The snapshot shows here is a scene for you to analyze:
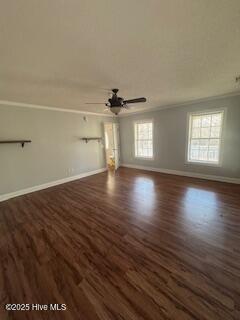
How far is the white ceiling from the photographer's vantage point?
119 centimetres

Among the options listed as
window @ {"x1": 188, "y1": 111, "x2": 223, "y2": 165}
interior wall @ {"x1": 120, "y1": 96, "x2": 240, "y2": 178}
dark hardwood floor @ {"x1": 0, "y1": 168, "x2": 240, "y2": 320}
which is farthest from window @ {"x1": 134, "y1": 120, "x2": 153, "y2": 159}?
dark hardwood floor @ {"x1": 0, "y1": 168, "x2": 240, "y2": 320}

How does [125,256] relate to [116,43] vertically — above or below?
below

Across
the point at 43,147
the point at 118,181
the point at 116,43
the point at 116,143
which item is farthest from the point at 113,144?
→ the point at 116,43

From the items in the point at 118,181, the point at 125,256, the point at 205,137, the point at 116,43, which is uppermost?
the point at 116,43

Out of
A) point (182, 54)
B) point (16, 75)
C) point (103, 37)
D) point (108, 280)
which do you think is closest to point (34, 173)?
point (16, 75)

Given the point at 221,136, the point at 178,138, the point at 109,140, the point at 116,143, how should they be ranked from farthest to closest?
the point at 109,140 < the point at 116,143 < the point at 178,138 < the point at 221,136

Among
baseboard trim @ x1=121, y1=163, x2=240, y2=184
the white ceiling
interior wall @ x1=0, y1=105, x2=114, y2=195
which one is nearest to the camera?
the white ceiling

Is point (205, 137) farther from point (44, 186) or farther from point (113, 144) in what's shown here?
point (44, 186)

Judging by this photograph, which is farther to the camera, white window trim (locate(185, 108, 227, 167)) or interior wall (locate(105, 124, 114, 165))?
interior wall (locate(105, 124, 114, 165))

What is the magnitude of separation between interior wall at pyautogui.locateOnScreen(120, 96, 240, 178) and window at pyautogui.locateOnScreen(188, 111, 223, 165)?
17 centimetres

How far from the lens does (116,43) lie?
5.31 ft

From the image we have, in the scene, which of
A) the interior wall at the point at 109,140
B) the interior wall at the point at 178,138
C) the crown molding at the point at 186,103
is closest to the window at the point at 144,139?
the interior wall at the point at 178,138

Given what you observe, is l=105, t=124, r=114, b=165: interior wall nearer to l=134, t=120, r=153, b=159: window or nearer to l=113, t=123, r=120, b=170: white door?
l=113, t=123, r=120, b=170: white door

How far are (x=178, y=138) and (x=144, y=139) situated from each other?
4.86 feet
